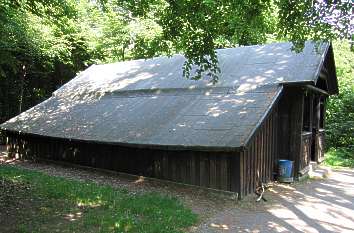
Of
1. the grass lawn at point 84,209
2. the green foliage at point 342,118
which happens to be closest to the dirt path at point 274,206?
the grass lawn at point 84,209

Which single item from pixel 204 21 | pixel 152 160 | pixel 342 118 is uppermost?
pixel 204 21

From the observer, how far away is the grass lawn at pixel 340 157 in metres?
17.1

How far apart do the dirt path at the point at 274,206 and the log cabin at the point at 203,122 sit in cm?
46

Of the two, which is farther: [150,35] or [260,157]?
[150,35]

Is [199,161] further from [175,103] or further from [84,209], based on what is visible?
[84,209]

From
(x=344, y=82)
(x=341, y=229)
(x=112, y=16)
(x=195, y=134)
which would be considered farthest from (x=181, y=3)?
(x=112, y=16)

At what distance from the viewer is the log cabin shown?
34.9 feet

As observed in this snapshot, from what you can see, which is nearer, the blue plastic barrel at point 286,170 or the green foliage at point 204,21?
the green foliage at point 204,21

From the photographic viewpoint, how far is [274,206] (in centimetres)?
976

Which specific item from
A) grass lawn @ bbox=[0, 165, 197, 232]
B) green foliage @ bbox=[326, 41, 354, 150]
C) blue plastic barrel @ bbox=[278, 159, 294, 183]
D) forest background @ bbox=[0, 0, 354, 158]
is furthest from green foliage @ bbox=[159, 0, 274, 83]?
green foliage @ bbox=[326, 41, 354, 150]

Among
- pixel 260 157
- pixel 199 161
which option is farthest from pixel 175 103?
pixel 260 157

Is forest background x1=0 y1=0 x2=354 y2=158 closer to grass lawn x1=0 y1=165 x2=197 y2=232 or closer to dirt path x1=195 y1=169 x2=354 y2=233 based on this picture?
grass lawn x1=0 y1=165 x2=197 y2=232

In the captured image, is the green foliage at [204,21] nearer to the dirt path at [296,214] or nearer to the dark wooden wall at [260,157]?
the dark wooden wall at [260,157]

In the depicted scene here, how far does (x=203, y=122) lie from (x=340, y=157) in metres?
9.63
